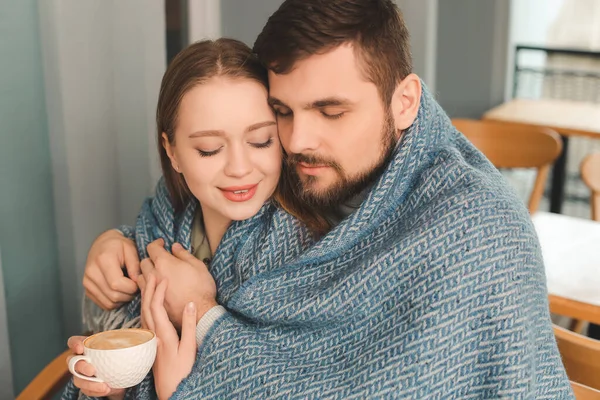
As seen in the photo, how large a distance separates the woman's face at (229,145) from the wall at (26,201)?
703 mm

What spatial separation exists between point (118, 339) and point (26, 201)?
0.89m

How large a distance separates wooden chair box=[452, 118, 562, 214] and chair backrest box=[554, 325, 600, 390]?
137 cm

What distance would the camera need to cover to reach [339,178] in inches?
51.3

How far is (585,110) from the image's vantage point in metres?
3.81

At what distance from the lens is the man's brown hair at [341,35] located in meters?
1.19

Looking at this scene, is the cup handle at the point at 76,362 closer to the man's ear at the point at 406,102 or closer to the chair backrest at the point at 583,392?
the man's ear at the point at 406,102

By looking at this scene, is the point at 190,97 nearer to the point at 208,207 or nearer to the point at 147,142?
the point at 208,207

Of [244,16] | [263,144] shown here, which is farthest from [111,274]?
[244,16]

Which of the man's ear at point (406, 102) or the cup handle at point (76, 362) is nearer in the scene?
the cup handle at point (76, 362)

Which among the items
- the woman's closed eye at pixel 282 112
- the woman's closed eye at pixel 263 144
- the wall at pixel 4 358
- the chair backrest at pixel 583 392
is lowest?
the wall at pixel 4 358

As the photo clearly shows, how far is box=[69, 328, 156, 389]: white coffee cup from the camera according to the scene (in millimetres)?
1129

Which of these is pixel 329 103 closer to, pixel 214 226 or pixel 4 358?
pixel 214 226

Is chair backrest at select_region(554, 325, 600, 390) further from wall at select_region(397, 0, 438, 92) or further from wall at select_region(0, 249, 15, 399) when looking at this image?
wall at select_region(397, 0, 438, 92)

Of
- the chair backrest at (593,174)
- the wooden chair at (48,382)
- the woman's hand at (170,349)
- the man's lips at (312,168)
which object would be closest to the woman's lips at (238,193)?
the man's lips at (312,168)
